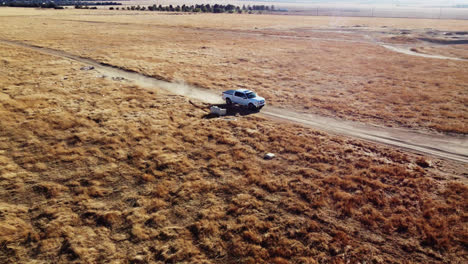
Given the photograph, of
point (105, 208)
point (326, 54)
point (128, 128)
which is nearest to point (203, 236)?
point (105, 208)

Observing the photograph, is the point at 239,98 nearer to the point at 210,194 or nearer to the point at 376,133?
the point at 376,133

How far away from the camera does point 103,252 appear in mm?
12242

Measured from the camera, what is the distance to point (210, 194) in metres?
16.1

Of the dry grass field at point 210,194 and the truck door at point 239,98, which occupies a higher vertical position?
the truck door at point 239,98

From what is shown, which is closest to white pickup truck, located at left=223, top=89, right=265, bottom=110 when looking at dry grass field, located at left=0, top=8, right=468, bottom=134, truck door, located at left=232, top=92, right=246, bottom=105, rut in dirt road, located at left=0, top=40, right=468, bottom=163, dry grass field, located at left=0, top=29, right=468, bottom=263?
truck door, located at left=232, top=92, right=246, bottom=105

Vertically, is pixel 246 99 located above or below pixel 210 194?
above

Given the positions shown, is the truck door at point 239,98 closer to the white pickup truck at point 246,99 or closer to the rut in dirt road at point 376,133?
the white pickup truck at point 246,99

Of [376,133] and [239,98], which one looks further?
[239,98]

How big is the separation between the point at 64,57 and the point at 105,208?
4411 centimetres

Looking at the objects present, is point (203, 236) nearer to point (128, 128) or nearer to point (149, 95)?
point (128, 128)

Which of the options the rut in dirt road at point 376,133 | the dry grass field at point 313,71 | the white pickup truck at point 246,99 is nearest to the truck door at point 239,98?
the white pickup truck at point 246,99

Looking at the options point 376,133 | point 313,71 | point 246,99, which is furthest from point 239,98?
point 313,71

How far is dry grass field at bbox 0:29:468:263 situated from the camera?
12.6 metres

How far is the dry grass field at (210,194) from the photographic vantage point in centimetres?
1257
